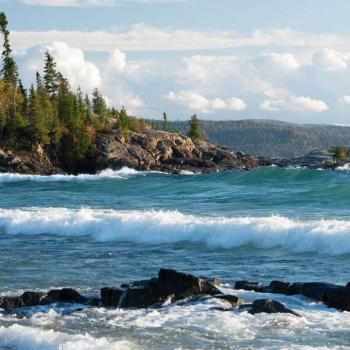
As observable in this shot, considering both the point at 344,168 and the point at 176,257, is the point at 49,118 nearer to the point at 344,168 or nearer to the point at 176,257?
the point at 344,168

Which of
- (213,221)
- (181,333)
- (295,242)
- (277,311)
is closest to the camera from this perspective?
Answer: (181,333)

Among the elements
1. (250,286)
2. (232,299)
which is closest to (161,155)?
(250,286)

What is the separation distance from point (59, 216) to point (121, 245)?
7188mm

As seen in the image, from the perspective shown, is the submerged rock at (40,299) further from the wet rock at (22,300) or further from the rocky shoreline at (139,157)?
the rocky shoreline at (139,157)

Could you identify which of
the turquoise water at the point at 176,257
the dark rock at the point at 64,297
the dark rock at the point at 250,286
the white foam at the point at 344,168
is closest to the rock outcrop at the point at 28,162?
the turquoise water at the point at 176,257

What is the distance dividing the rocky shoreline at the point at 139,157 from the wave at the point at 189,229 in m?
49.1

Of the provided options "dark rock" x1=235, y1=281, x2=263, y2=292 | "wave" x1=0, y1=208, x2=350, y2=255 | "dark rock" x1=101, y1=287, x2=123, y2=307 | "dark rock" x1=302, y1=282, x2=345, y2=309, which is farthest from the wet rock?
"wave" x1=0, y1=208, x2=350, y2=255

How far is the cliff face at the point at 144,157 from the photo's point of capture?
82.8 meters

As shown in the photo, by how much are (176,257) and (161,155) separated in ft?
227

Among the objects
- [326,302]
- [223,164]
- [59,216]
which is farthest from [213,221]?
[223,164]

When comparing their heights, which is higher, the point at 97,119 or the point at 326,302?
the point at 97,119

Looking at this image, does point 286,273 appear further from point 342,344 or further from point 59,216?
point 59,216

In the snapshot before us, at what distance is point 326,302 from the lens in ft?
Answer: 51.8

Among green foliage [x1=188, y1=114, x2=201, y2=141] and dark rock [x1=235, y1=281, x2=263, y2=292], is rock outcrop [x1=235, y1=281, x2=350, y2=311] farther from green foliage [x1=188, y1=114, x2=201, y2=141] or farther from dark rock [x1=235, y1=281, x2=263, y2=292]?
green foliage [x1=188, y1=114, x2=201, y2=141]
